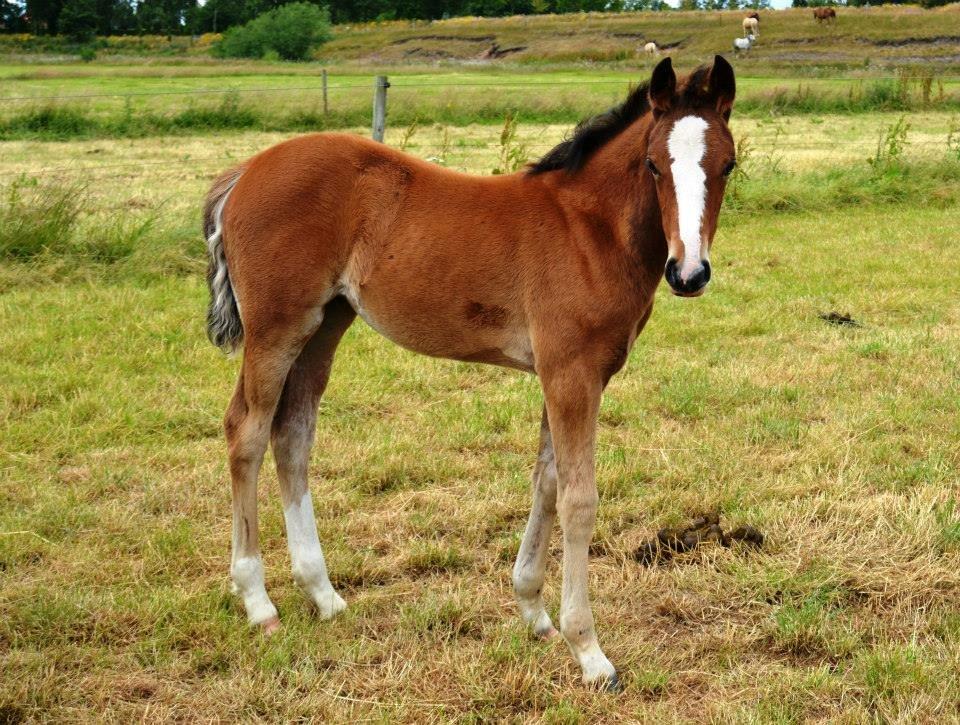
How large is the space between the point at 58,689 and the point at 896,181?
12582 mm

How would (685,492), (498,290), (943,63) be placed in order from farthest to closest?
(943,63) → (685,492) → (498,290)

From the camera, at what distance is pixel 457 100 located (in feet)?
88.1

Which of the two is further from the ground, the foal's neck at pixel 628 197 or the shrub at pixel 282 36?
the shrub at pixel 282 36

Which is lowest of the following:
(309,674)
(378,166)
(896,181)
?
(309,674)

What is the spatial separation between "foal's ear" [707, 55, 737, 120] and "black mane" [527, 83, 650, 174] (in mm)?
325

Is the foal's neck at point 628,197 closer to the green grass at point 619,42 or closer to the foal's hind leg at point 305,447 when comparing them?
the foal's hind leg at point 305,447

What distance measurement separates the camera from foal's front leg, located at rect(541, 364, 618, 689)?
→ 3.20 metres

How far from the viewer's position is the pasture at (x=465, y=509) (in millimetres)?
3182

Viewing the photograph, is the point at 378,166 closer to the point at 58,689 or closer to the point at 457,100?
the point at 58,689

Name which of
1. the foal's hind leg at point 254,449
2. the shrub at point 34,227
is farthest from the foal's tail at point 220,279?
the shrub at point 34,227

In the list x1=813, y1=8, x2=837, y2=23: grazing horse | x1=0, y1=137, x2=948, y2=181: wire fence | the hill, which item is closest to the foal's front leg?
x1=0, y1=137, x2=948, y2=181: wire fence

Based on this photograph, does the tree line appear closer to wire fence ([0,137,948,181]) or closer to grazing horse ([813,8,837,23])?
grazing horse ([813,8,837,23])

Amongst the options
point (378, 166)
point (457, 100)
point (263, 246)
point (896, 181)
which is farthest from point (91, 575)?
point (457, 100)

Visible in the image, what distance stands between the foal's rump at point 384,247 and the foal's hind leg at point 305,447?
0.30 meters
